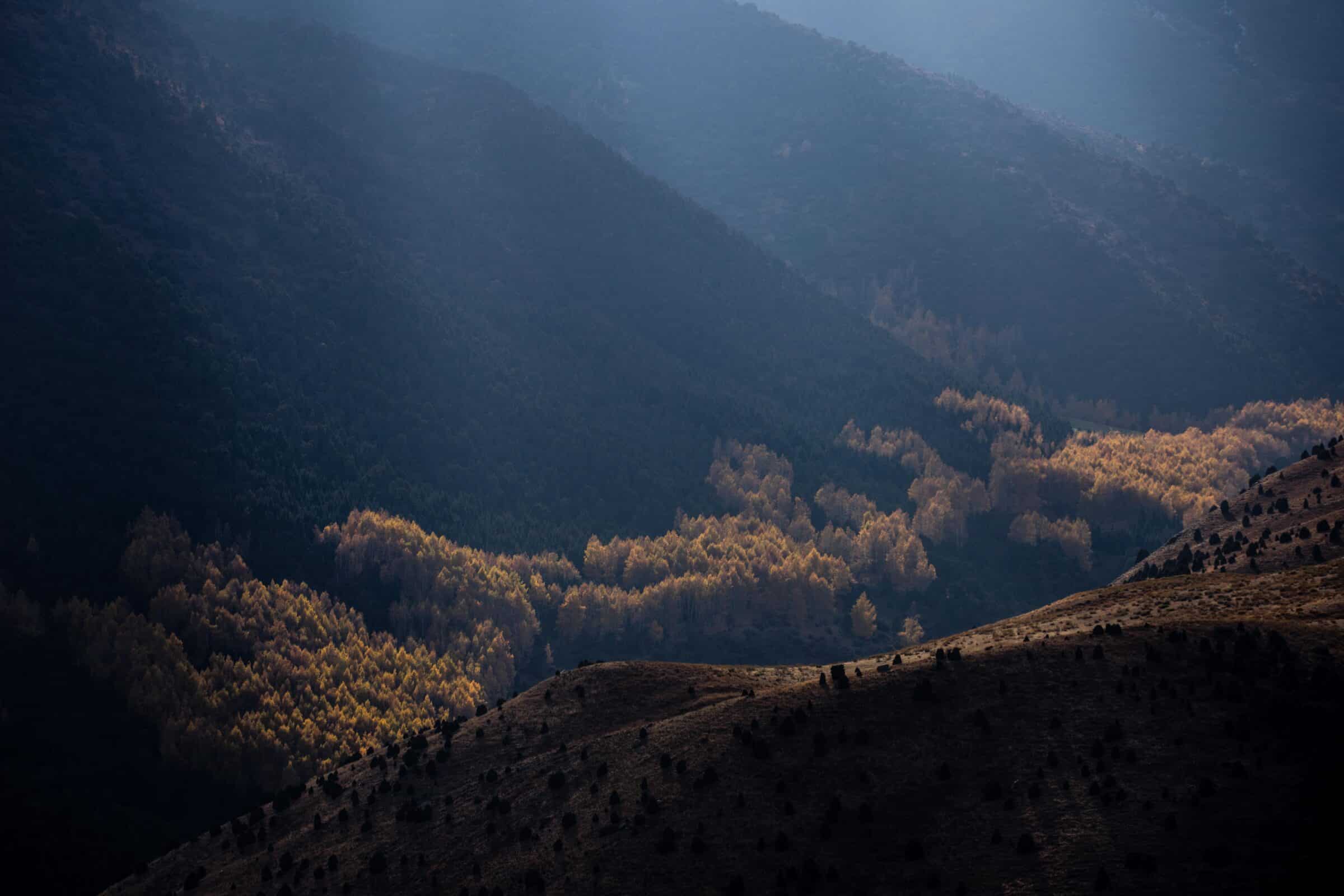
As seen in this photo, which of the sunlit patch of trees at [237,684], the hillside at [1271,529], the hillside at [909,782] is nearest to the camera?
the hillside at [909,782]

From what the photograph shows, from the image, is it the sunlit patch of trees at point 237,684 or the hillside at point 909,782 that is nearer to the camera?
the hillside at point 909,782

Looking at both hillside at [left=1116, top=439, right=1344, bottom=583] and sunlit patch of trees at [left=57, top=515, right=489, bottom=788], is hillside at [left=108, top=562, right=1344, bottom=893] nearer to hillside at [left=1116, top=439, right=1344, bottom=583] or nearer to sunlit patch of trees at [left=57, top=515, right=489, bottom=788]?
hillside at [left=1116, top=439, right=1344, bottom=583]

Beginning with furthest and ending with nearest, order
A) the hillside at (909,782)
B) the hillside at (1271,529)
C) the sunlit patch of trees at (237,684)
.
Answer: the sunlit patch of trees at (237,684), the hillside at (1271,529), the hillside at (909,782)

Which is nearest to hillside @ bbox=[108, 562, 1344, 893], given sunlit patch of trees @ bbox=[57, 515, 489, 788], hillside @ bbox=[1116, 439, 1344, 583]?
hillside @ bbox=[1116, 439, 1344, 583]

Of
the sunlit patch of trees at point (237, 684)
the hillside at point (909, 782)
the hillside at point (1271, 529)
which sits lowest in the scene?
the sunlit patch of trees at point (237, 684)

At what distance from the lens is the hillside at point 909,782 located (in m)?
51.4

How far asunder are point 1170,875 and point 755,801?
905 inches

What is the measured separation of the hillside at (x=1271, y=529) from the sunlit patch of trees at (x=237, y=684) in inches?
4737

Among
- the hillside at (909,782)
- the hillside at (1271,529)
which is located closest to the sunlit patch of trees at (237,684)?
the hillside at (909,782)

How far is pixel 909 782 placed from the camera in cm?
6003

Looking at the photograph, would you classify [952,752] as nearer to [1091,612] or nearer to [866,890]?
[866,890]

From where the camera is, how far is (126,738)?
161 meters

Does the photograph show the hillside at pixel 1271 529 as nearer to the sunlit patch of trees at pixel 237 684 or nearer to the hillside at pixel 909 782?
the hillside at pixel 909 782

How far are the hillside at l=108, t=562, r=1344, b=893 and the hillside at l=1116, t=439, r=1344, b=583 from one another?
54.7ft
